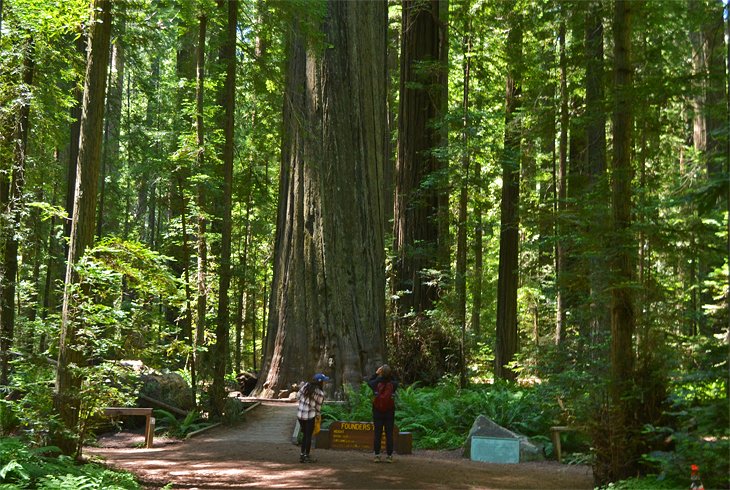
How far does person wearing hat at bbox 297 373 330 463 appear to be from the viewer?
10.9 metres

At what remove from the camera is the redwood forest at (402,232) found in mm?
8539

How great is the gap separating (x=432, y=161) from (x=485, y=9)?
167 inches

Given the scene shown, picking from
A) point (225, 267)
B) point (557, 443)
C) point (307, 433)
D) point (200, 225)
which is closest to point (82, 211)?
point (307, 433)

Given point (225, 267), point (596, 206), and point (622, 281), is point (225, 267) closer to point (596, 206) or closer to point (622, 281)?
point (596, 206)

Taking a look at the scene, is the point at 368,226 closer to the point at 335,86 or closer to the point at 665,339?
the point at 335,86

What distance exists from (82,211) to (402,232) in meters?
11.6

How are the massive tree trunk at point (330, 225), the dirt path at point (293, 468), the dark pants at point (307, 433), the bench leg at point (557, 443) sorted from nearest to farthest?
the dirt path at point (293, 468) < the dark pants at point (307, 433) < the bench leg at point (557, 443) < the massive tree trunk at point (330, 225)

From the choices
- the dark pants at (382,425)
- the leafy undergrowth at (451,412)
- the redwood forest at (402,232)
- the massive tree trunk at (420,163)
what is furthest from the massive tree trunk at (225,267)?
the massive tree trunk at (420,163)

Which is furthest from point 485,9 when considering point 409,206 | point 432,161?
point 409,206

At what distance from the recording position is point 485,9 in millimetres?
20234

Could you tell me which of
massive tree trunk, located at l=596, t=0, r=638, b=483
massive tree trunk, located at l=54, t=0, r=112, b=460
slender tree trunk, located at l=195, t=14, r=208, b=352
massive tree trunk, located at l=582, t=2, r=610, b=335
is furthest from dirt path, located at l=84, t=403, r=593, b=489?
slender tree trunk, located at l=195, t=14, r=208, b=352

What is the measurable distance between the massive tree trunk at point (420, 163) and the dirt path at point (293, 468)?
7.35 metres

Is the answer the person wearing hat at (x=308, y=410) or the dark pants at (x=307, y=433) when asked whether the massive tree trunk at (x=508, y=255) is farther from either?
the dark pants at (x=307, y=433)

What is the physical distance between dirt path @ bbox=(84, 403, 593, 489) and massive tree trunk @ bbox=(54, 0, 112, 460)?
1.16 metres
